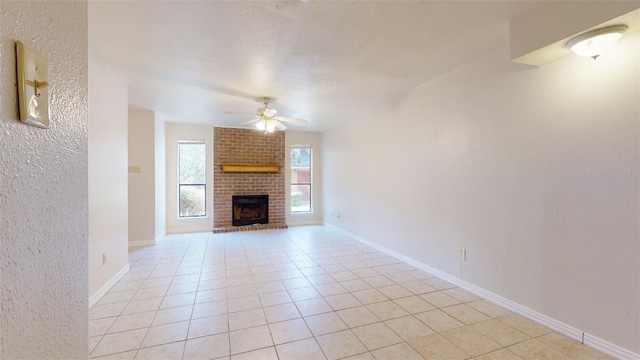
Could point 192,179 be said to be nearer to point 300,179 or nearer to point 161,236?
point 161,236

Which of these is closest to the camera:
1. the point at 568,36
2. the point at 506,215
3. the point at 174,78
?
the point at 568,36

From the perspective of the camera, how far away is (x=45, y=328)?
0.55 metres

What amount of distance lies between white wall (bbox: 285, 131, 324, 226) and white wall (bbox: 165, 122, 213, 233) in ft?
5.82

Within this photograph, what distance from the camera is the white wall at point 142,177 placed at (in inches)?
185

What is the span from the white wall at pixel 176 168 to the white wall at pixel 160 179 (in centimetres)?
13

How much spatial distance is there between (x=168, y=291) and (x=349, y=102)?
10.9 feet

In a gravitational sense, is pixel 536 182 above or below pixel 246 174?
below

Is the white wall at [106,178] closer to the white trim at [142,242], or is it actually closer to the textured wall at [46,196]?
the white trim at [142,242]

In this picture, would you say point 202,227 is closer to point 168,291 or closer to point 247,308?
point 168,291

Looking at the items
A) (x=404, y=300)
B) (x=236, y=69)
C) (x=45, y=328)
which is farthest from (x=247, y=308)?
(x=236, y=69)

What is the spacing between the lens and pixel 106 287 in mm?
2904

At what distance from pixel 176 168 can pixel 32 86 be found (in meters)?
6.02

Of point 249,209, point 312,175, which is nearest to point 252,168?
point 249,209

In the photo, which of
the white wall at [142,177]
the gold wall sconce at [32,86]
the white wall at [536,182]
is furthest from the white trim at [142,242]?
the gold wall sconce at [32,86]
